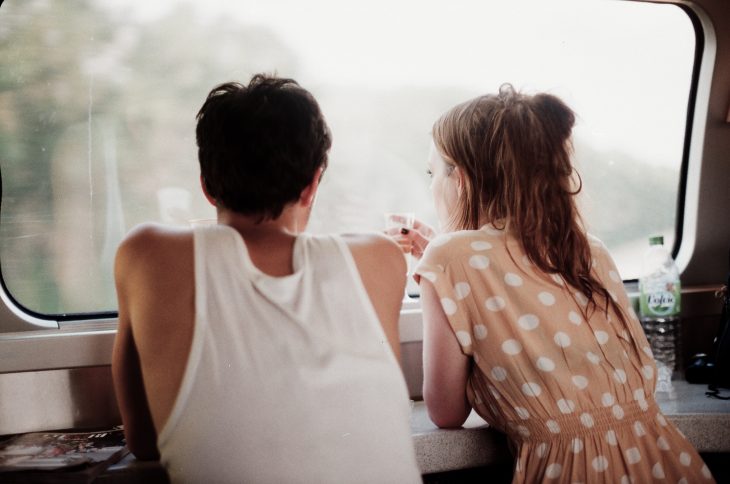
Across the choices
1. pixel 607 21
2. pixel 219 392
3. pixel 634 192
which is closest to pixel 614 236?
pixel 634 192

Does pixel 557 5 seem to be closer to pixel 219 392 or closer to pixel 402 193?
pixel 402 193

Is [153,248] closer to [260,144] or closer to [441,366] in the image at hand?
[260,144]

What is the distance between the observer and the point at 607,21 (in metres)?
2.21

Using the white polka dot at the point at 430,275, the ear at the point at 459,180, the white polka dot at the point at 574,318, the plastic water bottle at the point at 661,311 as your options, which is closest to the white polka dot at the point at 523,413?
the white polka dot at the point at 574,318

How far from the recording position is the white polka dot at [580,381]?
1.35 metres

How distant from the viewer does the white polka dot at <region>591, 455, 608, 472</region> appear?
52.2 inches

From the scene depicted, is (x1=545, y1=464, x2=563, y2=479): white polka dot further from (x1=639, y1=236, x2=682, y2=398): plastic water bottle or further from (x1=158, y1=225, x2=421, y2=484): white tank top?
(x1=639, y1=236, x2=682, y2=398): plastic water bottle

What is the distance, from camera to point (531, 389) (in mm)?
1352

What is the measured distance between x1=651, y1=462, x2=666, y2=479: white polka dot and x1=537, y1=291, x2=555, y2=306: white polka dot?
1.28 ft

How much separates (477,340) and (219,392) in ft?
1.96

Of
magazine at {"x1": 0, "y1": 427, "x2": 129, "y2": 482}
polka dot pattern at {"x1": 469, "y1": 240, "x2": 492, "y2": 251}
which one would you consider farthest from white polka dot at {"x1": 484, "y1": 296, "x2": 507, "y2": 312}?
magazine at {"x1": 0, "y1": 427, "x2": 129, "y2": 482}

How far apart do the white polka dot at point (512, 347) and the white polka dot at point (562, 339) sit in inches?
3.0

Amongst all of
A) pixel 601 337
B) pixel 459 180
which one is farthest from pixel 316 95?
pixel 601 337

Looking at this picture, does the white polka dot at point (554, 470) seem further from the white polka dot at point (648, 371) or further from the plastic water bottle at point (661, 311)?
the plastic water bottle at point (661, 311)
